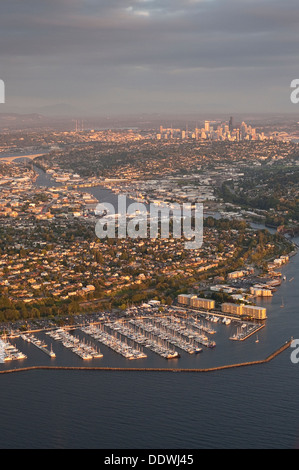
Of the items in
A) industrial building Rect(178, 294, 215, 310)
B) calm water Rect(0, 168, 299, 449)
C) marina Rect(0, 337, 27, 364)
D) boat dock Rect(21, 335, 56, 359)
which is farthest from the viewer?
industrial building Rect(178, 294, 215, 310)

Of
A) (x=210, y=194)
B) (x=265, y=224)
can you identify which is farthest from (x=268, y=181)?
(x=265, y=224)

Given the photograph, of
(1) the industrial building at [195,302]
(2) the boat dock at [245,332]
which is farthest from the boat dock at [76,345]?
(1) the industrial building at [195,302]

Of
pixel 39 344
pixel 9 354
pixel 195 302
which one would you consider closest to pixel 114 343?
pixel 39 344

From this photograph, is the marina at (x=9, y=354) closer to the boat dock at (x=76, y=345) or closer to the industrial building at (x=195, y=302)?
the boat dock at (x=76, y=345)

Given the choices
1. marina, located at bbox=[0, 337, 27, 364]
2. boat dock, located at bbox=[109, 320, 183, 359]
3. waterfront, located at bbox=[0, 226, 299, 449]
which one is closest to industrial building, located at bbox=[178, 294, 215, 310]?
boat dock, located at bbox=[109, 320, 183, 359]

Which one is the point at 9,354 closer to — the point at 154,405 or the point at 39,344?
the point at 39,344

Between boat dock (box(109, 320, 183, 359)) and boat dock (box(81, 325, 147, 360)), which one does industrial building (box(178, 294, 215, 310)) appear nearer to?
boat dock (box(109, 320, 183, 359))
